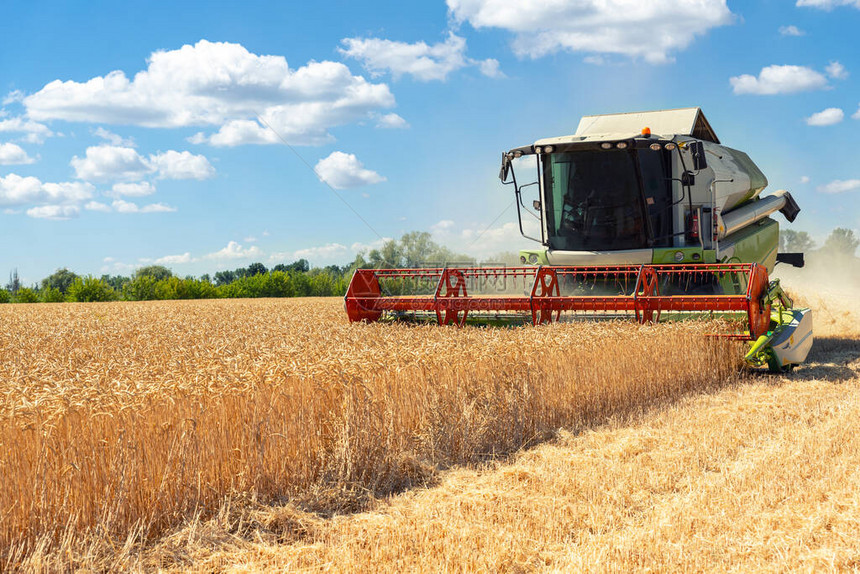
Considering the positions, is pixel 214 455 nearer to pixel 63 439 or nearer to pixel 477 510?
pixel 63 439

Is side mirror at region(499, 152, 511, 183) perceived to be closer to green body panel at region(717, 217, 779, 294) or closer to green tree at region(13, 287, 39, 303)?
green body panel at region(717, 217, 779, 294)

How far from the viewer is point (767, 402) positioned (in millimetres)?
6504

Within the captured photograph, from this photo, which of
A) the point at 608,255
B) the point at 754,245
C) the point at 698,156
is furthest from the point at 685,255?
the point at 754,245

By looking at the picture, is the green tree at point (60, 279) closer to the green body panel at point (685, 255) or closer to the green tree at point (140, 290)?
the green tree at point (140, 290)

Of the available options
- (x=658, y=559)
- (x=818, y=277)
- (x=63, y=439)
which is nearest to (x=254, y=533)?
(x=63, y=439)

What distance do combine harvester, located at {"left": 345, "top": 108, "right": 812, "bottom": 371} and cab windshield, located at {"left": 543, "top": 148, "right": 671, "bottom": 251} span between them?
13 mm

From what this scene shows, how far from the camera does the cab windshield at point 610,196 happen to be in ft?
30.5

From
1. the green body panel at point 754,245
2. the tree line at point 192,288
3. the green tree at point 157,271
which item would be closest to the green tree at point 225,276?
the green tree at point 157,271

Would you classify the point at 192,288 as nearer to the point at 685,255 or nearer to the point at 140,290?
the point at 140,290

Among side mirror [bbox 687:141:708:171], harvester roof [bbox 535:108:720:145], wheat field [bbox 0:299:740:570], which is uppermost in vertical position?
harvester roof [bbox 535:108:720:145]

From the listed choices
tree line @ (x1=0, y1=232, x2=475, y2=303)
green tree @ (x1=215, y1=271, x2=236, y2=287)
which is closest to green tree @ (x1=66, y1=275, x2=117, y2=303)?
tree line @ (x1=0, y1=232, x2=475, y2=303)

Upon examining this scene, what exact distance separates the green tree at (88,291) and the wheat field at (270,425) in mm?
39059

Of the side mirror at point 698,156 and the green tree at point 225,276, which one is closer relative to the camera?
the side mirror at point 698,156

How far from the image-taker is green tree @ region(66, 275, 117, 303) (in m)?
41.8
